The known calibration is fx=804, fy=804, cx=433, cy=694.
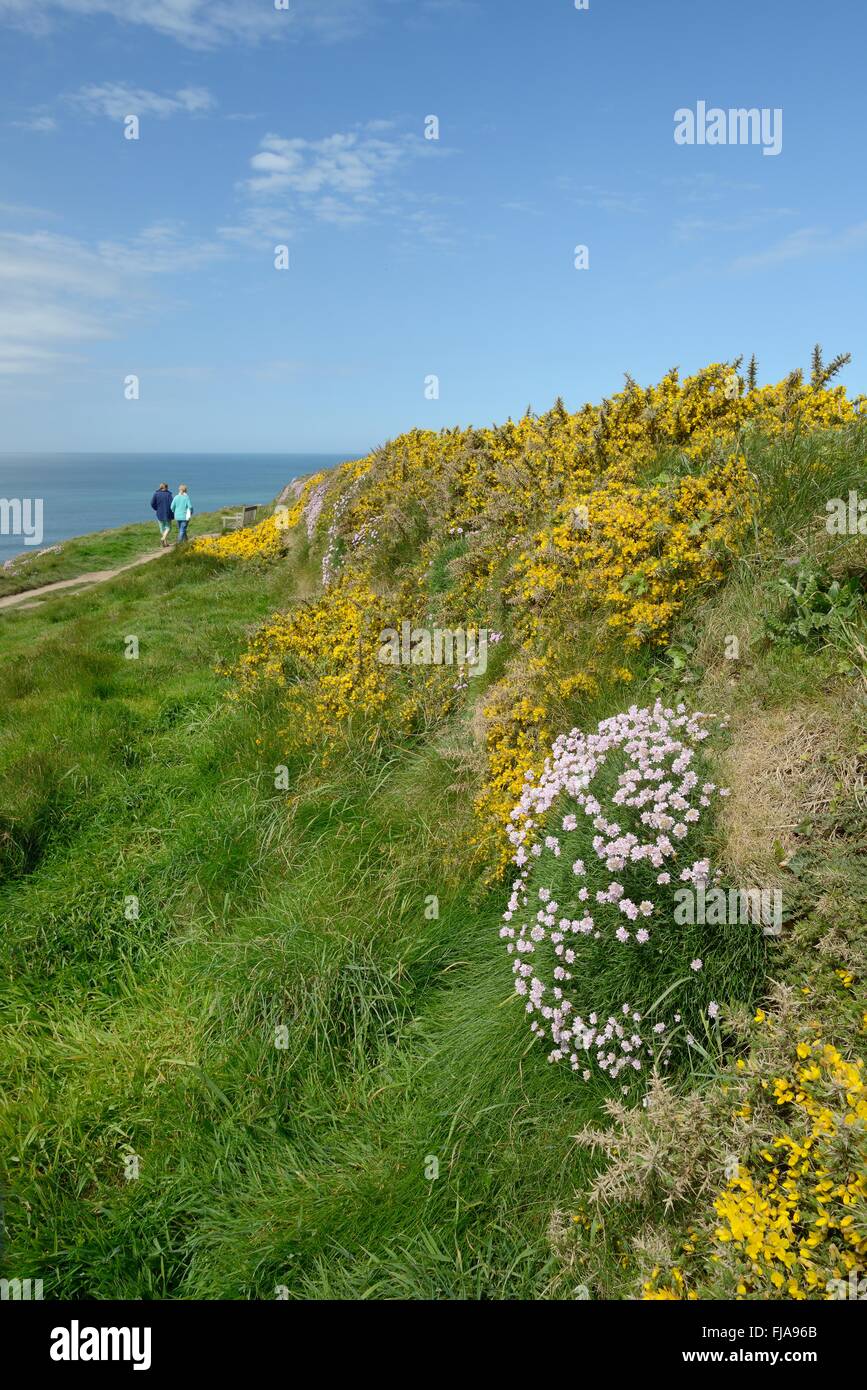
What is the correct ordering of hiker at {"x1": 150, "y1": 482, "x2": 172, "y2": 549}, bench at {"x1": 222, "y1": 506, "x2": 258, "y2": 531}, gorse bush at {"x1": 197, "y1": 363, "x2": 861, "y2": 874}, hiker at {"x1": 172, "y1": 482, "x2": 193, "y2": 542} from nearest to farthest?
gorse bush at {"x1": 197, "y1": 363, "x2": 861, "y2": 874}, hiker at {"x1": 172, "y1": 482, "x2": 193, "y2": 542}, hiker at {"x1": 150, "y1": 482, "x2": 172, "y2": 549}, bench at {"x1": 222, "y1": 506, "x2": 258, "y2": 531}

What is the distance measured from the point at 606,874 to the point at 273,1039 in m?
1.95

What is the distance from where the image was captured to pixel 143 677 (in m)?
10.0

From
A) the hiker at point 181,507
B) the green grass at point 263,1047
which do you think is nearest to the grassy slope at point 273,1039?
the green grass at point 263,1047

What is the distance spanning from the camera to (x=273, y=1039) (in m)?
4.18

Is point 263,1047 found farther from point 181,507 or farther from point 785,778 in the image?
point 181,507

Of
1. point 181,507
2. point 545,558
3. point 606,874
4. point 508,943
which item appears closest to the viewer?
point 606,874

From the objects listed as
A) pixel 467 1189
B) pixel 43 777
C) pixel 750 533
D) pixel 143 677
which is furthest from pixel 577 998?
pixel 143 677

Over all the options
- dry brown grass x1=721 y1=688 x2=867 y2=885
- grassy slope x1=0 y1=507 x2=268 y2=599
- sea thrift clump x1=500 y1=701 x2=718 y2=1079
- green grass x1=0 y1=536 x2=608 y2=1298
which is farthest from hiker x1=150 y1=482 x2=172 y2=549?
dry brown grass x1=721 y1=688 x2=867 y2=885

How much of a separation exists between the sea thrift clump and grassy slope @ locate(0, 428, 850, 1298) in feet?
0.99

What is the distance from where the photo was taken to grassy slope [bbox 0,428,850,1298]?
10.9ft

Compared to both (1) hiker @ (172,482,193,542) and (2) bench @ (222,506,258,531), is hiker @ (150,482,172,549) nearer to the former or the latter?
(1) hiker @ (172,482,193,542)

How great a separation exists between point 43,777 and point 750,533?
610 centimetres

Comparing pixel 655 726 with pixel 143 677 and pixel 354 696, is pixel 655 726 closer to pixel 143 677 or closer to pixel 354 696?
pixel 354 696

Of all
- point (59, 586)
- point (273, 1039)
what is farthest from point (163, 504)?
point (273, 1039)
